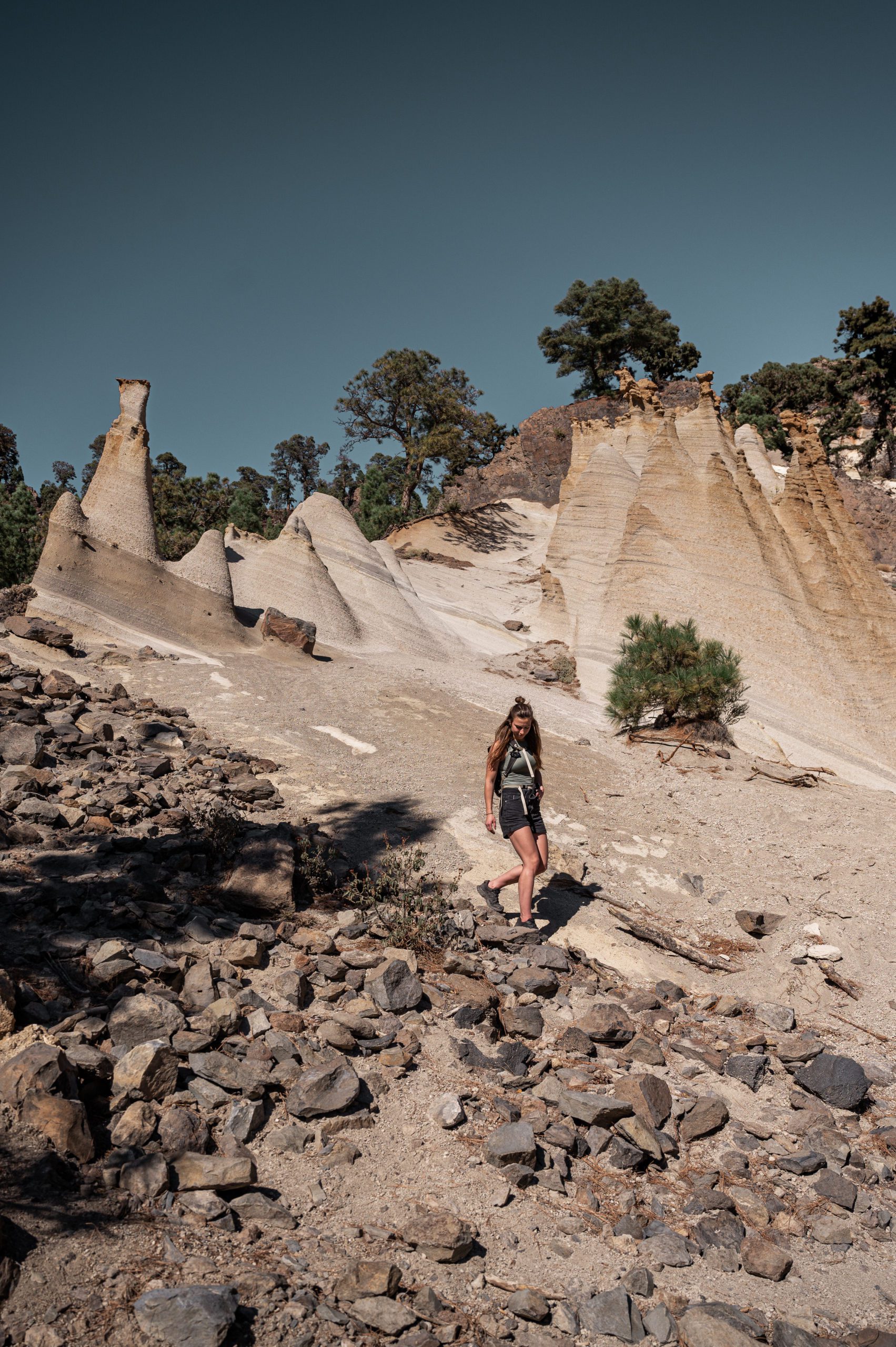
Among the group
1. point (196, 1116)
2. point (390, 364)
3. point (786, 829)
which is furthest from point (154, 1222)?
point (390, 364)

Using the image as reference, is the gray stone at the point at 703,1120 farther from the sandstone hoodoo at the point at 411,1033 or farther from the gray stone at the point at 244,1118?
the gray stone at the point at 244,1118

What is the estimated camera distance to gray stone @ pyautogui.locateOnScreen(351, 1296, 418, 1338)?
1969 millimetres

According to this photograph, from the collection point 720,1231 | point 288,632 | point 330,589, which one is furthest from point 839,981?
point 330,589

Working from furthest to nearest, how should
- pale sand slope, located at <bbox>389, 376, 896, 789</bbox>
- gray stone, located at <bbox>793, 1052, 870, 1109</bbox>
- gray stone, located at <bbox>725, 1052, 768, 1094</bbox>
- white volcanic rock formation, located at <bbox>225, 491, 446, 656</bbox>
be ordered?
1. white volcanic rock formation, located at <bbox>225, 491, 446, 656</bbox>
2. pale sand slope, located at <bbox>389, 376, 896, 789</bbox>
3. gray stone, located at <bbox>725, 1052, 768, 1094</bbox>
4. gray stone, located at <bbox>793, 1052, 870, 1109</bbox>

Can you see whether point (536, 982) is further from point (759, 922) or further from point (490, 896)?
point (759, 922)

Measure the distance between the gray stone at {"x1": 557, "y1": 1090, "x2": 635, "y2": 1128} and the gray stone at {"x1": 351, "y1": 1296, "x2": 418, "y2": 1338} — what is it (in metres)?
1.19

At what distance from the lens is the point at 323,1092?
2.85 meters

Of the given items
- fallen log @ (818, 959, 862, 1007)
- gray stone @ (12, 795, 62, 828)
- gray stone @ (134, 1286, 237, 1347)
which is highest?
fallen log @ (818, 959, 862, 1007)

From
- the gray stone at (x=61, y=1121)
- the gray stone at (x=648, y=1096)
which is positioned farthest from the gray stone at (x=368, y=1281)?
the gray stone at (x=648, y=1096)

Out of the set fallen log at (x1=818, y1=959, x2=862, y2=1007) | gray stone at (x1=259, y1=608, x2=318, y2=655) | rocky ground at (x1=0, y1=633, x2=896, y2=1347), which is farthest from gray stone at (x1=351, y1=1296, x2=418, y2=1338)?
gray stone at (x1=259, y1=608, x2=318, y2=655)

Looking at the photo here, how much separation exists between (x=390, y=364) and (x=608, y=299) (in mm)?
15565

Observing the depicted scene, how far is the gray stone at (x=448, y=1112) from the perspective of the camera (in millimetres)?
2918

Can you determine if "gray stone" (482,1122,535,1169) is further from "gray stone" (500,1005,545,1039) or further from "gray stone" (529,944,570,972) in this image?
"gray stone" (529,944,570,972)

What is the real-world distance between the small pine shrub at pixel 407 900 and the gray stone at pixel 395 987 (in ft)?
1.61
